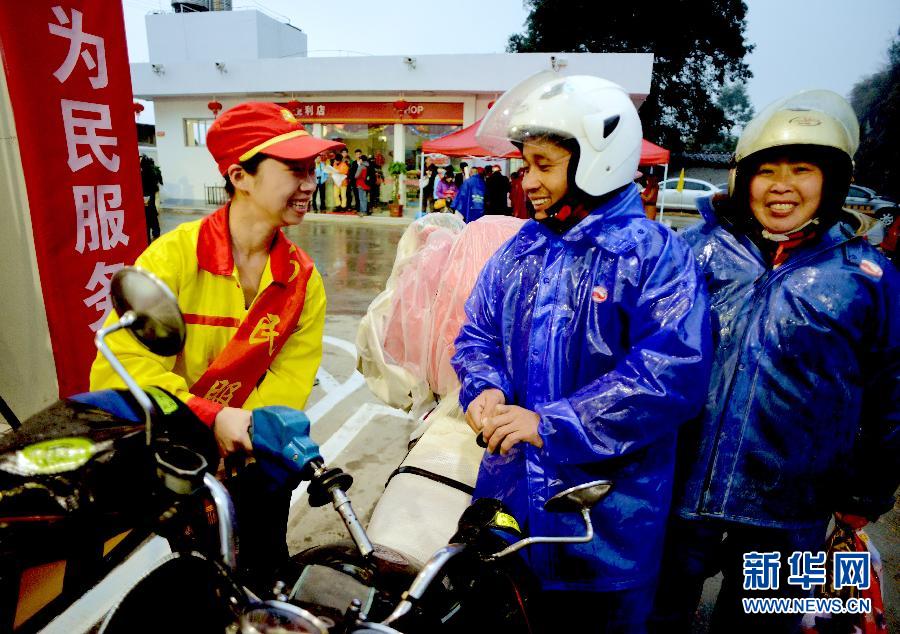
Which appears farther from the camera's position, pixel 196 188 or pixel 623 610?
pixel 196 188

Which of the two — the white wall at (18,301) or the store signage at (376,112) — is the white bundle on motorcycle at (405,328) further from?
the store signage at (376,112)

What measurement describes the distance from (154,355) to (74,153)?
2.58m

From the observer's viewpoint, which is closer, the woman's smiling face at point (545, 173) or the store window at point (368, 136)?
the woman's smiling face at point (545, 173)

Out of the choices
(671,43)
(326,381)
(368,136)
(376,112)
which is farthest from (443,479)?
(671,43)

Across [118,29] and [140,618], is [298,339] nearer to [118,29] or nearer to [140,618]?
[140,618]

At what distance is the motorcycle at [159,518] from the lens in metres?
0.89

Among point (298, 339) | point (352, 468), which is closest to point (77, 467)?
point (298, 339)

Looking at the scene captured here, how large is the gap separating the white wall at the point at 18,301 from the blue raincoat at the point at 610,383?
3708 millimetres

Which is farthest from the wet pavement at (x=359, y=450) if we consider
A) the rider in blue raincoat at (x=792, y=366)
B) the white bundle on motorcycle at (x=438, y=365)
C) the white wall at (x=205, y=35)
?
the white wall at (x=205, y=35)

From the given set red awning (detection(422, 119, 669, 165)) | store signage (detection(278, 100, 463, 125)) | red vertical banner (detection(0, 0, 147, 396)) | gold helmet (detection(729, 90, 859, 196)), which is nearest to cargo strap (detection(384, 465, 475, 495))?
gold helmet (detection(729, 90, 859, 196))

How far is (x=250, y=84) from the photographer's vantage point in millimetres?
21125

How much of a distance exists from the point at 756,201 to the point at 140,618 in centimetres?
215

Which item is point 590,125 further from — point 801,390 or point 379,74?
point 379,74

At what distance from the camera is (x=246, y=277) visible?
2055mm
